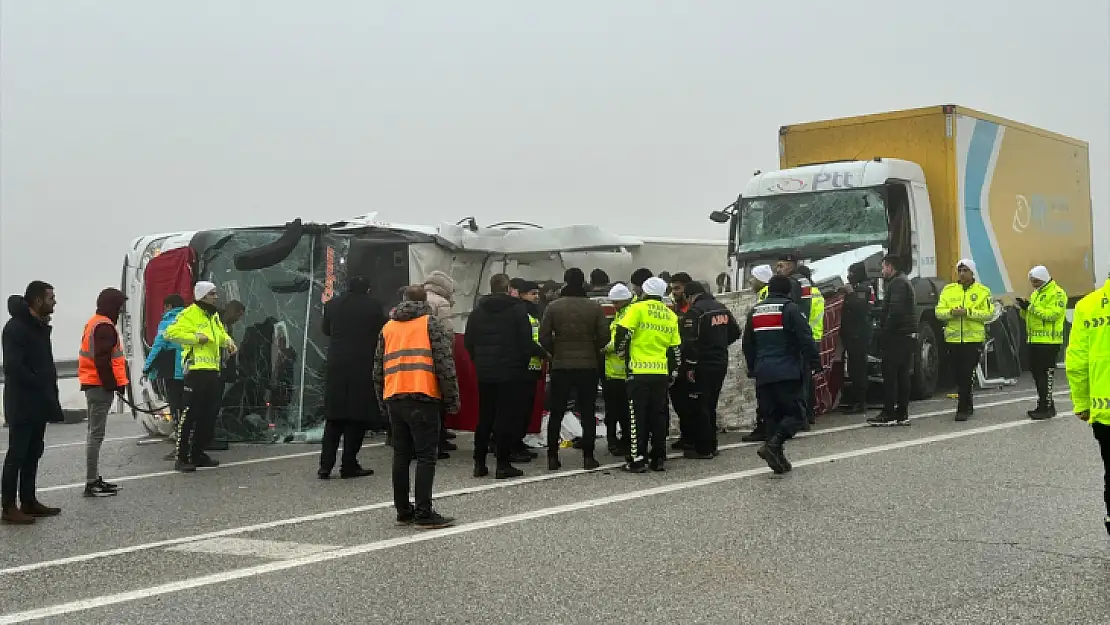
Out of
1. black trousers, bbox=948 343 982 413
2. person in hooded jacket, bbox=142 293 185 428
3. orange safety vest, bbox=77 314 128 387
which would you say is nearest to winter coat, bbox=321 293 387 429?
orange safety vest, bbox=77 314 128 387

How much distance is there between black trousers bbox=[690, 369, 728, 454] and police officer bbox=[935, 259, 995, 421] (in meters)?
3.71

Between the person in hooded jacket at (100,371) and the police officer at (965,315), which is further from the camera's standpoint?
the police officer at (965,315)

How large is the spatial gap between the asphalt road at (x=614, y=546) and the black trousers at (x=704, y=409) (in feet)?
0.96

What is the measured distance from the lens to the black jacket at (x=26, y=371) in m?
9.98

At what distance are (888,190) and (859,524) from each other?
9750 millimetres

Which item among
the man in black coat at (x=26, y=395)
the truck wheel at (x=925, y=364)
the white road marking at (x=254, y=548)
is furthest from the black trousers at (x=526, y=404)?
the truck wheel at (x=925, y=364)

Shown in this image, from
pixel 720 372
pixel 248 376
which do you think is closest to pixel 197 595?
pixel 720 372

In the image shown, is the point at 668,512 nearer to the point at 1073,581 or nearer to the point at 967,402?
the point at 1073,581

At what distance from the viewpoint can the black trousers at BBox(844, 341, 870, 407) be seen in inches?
608

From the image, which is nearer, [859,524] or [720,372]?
[859,524]

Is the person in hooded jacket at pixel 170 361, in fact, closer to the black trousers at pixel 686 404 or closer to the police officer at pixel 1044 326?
the black trousers at pixel 686 404

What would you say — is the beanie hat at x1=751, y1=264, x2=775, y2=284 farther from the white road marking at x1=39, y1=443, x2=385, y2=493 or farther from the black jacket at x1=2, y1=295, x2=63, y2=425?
the black jacket at x1=2, y1=295, x2=63, y2=425

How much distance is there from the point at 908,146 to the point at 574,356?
27.4ft

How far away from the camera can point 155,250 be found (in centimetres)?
1575
